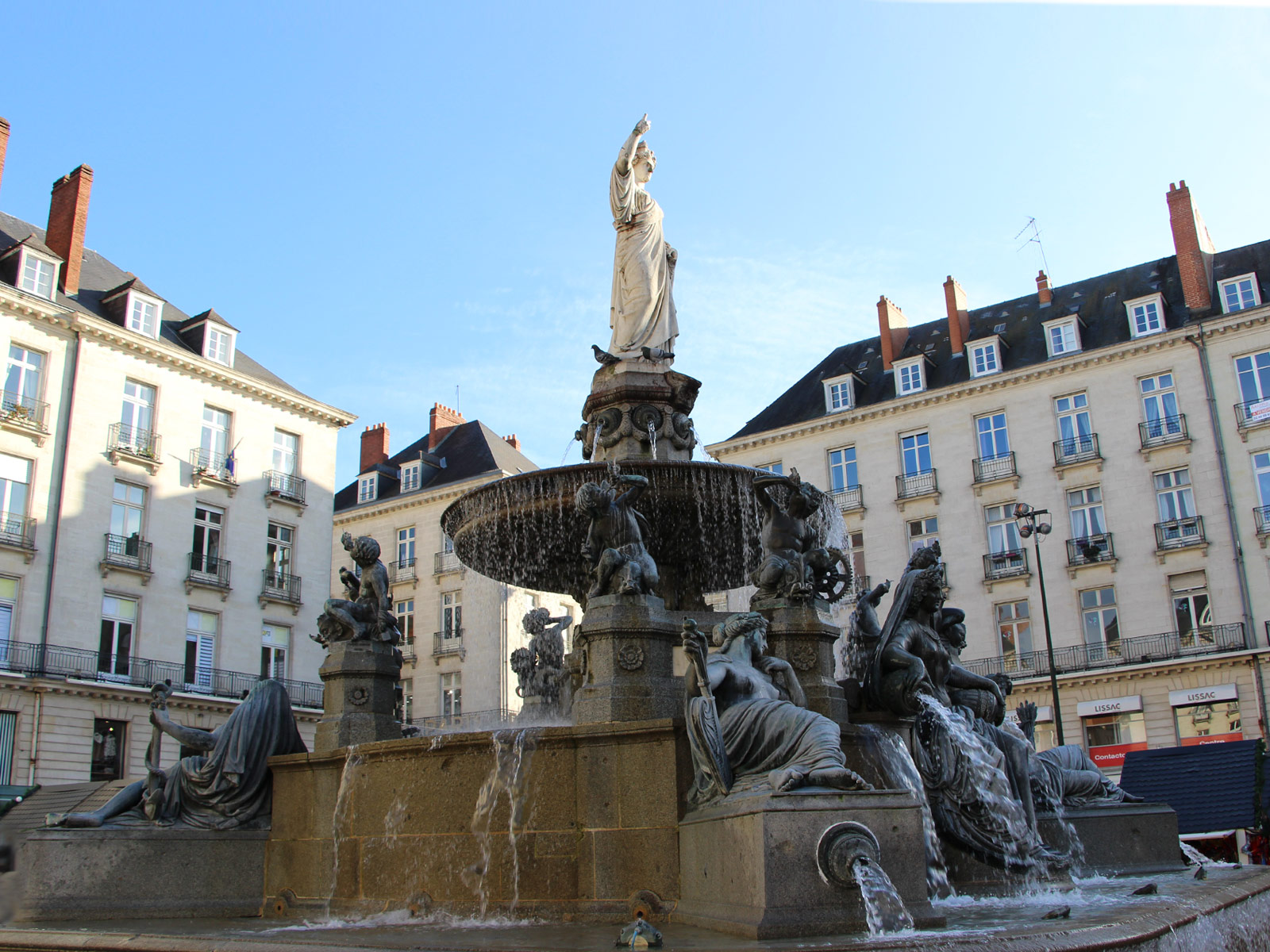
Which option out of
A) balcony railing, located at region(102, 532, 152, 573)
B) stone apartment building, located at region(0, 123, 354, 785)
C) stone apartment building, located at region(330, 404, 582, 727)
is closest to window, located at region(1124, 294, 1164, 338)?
stone apartment building, located at region(330, 404, 582, 727)

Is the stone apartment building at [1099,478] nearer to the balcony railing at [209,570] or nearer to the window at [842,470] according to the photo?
the window at [842,470]

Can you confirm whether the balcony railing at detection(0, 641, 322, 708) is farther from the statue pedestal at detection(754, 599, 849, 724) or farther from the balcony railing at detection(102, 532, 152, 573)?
the statue pedestal at detection(754, 599, 849, 724)

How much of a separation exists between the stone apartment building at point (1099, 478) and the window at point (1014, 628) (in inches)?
2.3

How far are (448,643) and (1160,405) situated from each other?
2735 centimetres

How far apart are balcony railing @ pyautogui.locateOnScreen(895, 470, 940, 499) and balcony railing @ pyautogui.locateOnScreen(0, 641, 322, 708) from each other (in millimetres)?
21208

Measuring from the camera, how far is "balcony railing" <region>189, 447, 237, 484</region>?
37000mm

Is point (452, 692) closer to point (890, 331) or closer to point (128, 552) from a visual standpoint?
point (128, 552)

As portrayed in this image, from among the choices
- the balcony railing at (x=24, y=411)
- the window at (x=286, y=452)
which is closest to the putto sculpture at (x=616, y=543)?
the balcony railing at (x=24, y=411)

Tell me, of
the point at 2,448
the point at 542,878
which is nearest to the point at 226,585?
the point at 2,448

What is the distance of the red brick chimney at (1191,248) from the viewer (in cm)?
3756

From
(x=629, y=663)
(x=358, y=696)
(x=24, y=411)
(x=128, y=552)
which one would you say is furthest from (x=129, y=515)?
(x=629, y=663)

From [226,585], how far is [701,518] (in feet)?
94.8

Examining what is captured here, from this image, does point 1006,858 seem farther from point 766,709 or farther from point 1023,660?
point 1023,660

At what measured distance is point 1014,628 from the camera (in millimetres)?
37688
